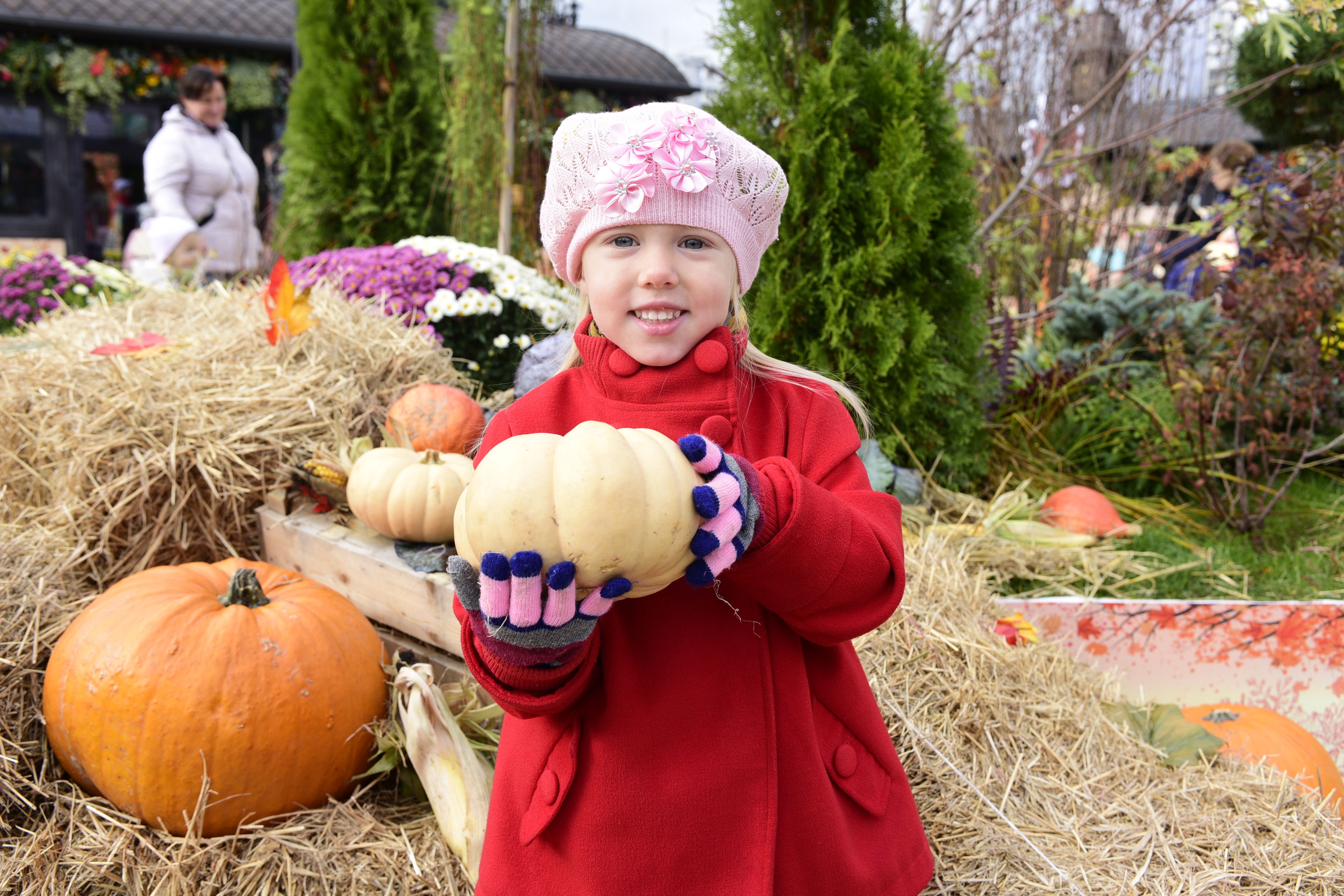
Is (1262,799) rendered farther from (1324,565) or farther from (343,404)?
(343,404)

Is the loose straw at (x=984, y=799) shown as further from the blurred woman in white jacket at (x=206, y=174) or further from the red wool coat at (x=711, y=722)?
the blurred woman in white jacket at (x=206, y=174)

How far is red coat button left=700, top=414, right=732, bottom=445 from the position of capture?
1.37 m

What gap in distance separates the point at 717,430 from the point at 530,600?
0.48 m

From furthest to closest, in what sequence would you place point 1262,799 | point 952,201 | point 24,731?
point 952,201
point 1262,799
point 24,731

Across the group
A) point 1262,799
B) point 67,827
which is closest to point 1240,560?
point 1262,799

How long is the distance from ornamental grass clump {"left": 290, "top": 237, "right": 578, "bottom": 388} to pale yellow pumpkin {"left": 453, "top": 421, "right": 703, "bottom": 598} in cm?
271

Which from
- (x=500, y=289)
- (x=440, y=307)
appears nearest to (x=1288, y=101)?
(x=500, y=289)

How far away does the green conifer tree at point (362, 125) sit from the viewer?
565 centimetres

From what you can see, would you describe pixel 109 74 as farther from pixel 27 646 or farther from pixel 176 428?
pixel 27 646

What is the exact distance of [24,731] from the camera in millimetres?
2146

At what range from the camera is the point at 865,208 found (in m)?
3.50

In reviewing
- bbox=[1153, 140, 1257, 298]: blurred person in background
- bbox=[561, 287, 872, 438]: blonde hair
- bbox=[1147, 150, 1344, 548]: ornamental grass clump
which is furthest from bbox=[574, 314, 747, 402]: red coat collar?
bbox=[1153, 140, 1257, 298]: blurred person in background

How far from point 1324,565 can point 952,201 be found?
238 centimetres

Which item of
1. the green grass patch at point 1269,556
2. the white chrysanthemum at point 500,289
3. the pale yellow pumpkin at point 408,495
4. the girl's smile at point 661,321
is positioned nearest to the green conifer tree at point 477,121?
the white chrysanthemum at point 500,289
